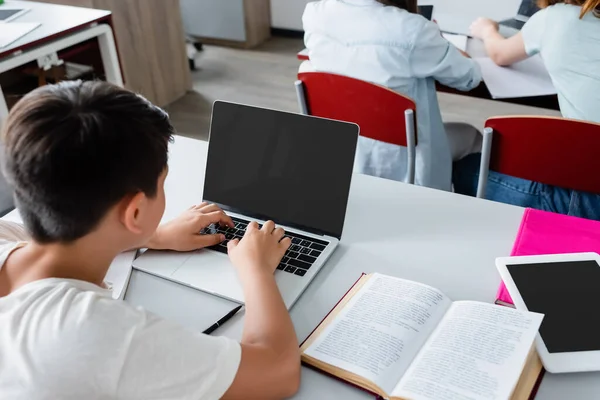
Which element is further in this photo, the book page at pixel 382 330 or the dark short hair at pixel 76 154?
the book page at pixel 382 330

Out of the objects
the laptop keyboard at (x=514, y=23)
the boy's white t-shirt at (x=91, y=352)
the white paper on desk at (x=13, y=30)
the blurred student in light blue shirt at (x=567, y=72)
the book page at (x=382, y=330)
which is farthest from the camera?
the laptop keyboard at (x=514, y=23)

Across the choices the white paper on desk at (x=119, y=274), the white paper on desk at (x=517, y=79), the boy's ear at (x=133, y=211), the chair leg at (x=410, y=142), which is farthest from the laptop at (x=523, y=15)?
the boy's ear at (x=133, y=211)

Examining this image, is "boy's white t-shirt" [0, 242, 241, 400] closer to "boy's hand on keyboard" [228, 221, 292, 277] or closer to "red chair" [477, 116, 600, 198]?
Result: "boy's hand on keyboard" [228, 221, 292, 277]

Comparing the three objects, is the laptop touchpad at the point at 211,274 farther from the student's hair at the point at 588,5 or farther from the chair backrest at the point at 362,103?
the student's hair at the point at 588,5

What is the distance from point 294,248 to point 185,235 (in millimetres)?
200

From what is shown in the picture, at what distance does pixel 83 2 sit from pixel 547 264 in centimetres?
264

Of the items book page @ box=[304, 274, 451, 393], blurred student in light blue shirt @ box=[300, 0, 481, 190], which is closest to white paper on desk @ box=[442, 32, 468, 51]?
blurred student in light blue shirt @ box=[300, 0, 481, 190]

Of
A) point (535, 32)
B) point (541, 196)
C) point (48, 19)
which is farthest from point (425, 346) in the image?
point (48, 19)

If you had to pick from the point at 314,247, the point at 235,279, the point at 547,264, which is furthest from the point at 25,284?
the point at 547,264

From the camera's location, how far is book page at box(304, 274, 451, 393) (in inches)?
29.1

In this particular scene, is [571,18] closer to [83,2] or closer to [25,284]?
[25,284]

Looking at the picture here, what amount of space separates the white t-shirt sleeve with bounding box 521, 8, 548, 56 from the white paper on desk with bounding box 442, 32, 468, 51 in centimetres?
36

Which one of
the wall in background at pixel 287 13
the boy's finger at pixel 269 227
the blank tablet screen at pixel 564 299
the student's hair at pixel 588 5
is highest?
the student's hair at pixel 588 5

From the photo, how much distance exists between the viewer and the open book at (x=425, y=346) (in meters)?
0.70
